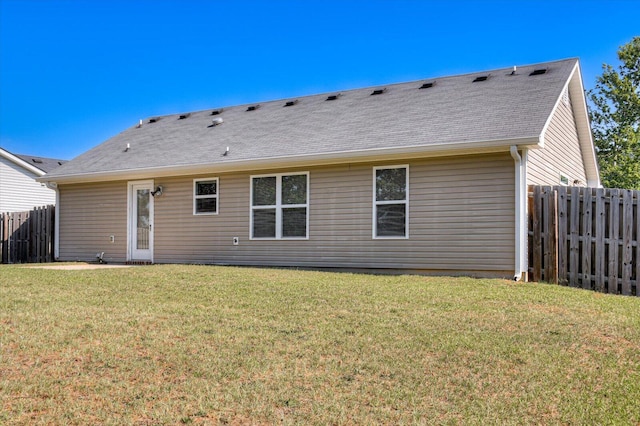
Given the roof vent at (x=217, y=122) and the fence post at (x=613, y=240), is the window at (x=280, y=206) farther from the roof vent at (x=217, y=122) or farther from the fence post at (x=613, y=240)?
the fence post at (x=613, y=240)

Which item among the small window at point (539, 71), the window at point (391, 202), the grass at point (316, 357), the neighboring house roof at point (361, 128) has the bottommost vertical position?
the grass at point (316, 357)

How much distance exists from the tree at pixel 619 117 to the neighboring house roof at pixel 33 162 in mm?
24800

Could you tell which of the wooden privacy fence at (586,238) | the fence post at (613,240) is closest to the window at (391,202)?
the wooden privacy fence at (586,238)

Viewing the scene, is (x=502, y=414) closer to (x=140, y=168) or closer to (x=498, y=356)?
(x=498, y=356)

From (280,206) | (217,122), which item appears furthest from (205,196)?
(217,122)

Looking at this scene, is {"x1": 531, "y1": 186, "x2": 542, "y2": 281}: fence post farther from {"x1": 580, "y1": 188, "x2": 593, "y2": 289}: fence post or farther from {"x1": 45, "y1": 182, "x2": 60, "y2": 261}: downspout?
{"x1": 45, "y1": 182, "x2": 60, "y2": 261}: downspout

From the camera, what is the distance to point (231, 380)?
4410mm

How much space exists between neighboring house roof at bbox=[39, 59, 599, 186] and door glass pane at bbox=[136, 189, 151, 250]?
687 mm

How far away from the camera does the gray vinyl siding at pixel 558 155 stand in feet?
36.6

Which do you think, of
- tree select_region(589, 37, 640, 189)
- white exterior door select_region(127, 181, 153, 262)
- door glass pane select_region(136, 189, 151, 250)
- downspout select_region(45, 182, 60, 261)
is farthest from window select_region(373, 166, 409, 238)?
tree select_region(589, 37, 640, 189)

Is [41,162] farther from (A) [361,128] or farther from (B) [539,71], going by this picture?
(B) [539,71]

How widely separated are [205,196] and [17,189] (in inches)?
583

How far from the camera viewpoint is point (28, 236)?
1761 cm

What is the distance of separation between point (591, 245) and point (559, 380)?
6.07m
